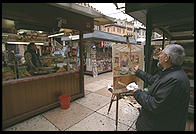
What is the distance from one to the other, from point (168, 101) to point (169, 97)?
0.07m

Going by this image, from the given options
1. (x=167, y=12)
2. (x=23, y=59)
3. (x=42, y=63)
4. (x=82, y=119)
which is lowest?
(x=82, y=119)

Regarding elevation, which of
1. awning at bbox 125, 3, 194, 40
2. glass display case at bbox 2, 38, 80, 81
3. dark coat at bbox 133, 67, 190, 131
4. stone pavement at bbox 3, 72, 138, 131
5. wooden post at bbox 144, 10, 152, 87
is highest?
awning at bbox 125, 3, 194, 40

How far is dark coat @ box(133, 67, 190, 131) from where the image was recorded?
5.54 feet

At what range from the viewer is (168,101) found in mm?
1703

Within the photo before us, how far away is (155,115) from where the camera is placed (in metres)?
1.97

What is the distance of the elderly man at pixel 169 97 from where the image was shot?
169 cm

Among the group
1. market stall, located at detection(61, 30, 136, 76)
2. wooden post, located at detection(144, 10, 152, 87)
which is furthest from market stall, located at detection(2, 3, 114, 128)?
market stall, located at detection(61, 30, 136, 76)

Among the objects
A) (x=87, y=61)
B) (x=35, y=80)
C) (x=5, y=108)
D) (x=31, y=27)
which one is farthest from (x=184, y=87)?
(x=87, y=61)

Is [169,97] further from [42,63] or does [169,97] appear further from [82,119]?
[42,63]

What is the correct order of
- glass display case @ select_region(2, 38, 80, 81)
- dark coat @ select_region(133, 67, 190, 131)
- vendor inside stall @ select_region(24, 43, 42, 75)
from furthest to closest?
vendor inside stall @ select_region(24, 43, 42, 75) < glass display case @ select_region(2, 38, 80, 81) < dark coat @ select_region(133, 67, 190, 131)

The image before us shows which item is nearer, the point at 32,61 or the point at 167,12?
the point at 167,12

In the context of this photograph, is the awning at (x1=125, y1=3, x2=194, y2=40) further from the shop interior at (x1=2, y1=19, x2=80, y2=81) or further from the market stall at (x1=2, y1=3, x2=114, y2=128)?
the shop interior at (x1=2, y1=19, x2=80, y2=81)

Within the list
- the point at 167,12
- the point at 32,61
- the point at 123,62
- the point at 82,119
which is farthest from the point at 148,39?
the point at 32,61

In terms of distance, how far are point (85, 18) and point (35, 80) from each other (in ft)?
9.32
